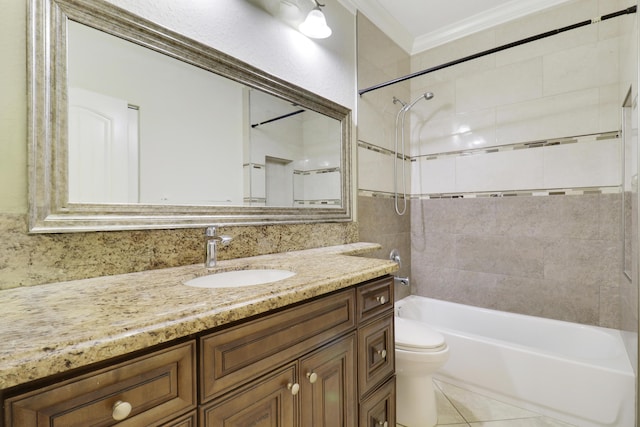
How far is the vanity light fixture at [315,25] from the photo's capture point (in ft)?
5.23

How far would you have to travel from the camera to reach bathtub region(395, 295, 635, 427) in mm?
1490

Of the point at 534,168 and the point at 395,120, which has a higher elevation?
the point at 395,120

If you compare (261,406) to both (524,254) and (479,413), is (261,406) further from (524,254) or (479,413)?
(524,254)

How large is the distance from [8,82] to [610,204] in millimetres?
2901

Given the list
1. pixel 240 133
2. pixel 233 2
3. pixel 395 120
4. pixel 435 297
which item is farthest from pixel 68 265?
pixel 435 297

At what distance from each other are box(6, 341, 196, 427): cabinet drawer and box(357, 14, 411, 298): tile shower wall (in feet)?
5.19

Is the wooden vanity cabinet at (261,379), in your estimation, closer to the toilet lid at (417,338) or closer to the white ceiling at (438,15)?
the toilet lid at (417,338)

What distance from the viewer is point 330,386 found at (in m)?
0.98

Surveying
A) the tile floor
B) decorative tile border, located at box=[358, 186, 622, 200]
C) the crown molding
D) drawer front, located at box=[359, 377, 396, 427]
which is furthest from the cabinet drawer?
the crown molding

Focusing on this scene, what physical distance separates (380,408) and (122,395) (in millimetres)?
1029

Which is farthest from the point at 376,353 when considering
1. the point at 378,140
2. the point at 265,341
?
the point at 378,140

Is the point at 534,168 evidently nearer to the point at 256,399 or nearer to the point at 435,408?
the point at 435,408

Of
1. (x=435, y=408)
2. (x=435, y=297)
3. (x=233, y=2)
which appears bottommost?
(x=435, y=408)

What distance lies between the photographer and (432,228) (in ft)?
8.48
